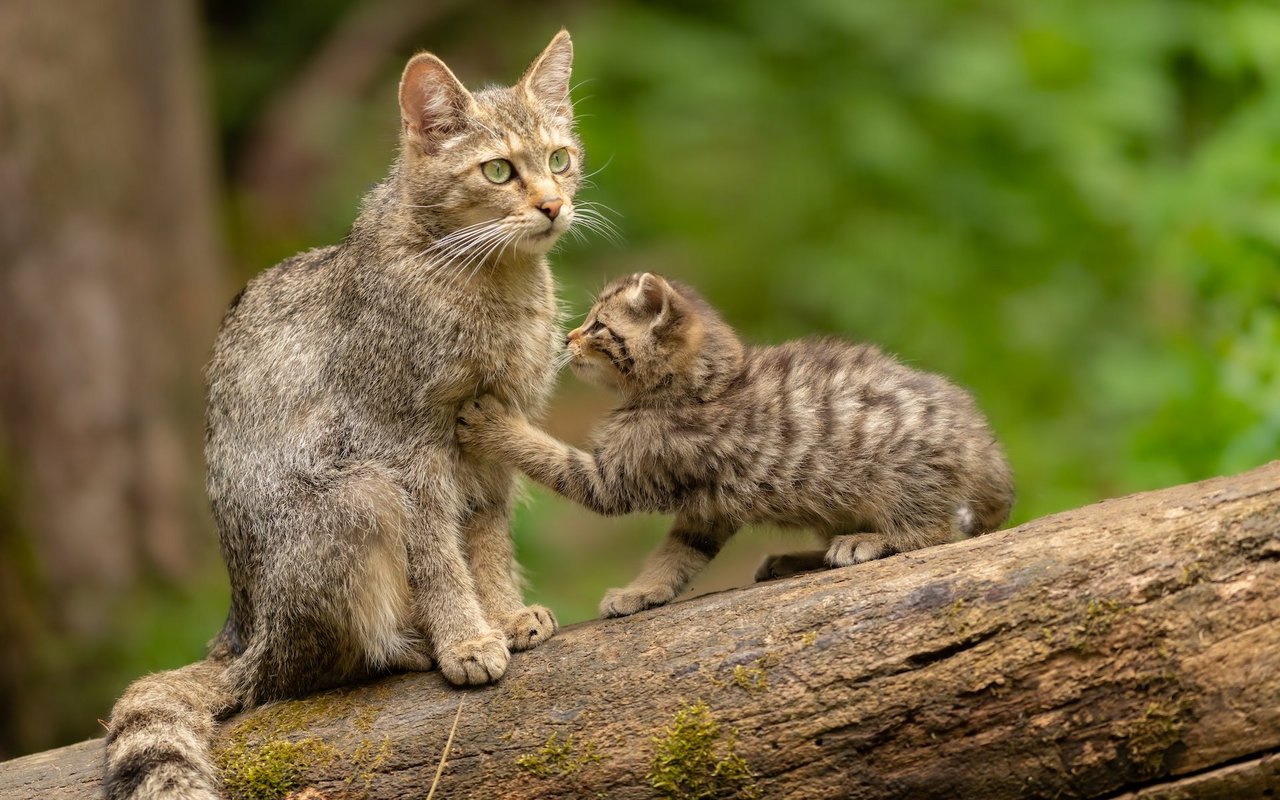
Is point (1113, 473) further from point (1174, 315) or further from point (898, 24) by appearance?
point (898, 24)

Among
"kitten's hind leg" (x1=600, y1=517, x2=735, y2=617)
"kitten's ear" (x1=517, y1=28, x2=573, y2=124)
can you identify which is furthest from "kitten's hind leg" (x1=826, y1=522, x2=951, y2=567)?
"kitten's ear" (x1=517, y1=28, x2=573, y2=124)

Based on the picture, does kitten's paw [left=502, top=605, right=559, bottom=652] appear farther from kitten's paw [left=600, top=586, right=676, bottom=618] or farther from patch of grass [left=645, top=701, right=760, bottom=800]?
patch of grass [left=645, top=701, right=760, bottom=800]

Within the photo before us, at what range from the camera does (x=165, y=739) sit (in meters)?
5.09

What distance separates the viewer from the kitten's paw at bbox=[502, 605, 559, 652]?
5363 millimetres

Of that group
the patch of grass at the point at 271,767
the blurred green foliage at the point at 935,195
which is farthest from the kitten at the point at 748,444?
the blurred green foliage at the point at 935,195

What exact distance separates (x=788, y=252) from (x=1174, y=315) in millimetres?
3440

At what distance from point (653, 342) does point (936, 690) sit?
191 cm

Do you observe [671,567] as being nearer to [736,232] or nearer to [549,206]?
[549,206]

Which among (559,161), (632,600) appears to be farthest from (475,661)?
(559,161)

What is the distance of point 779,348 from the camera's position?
5867mm

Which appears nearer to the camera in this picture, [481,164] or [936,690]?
[936,690]

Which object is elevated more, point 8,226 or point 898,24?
point 898,24

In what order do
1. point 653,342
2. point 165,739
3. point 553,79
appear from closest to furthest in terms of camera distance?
1. point 165,739
2. point 653,342
3. point 553,79

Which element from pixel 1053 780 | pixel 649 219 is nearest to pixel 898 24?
pixel 649 219
